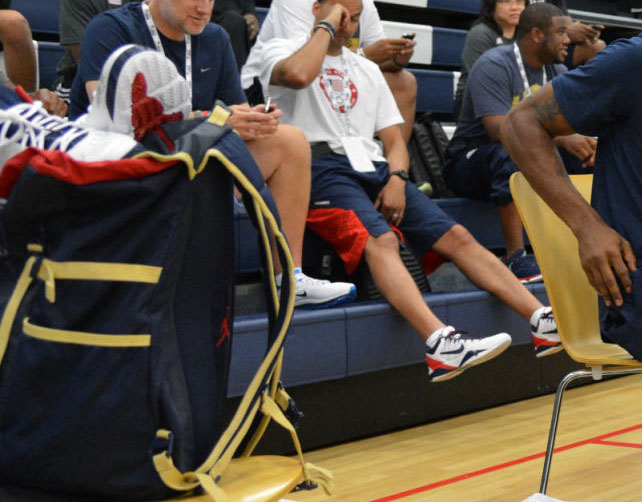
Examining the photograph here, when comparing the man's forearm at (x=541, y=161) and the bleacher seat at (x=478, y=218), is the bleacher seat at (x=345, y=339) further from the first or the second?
the man's forearm at (x=541, y=161)

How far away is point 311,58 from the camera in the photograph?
2.63 metres

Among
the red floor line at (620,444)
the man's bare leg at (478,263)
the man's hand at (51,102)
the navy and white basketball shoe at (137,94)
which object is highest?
the navy and white basketball shoe at (137,94)

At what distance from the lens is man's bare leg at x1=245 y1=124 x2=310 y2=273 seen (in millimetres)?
2375

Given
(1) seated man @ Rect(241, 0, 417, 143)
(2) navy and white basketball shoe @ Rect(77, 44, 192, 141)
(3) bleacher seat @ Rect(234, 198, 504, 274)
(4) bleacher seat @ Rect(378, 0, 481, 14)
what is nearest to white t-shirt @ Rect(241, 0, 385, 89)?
(1) seated man @ Rect(241, 0, 417, 143)

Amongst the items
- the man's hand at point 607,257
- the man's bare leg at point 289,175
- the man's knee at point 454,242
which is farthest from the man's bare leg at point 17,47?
the man's hand at point 607,257

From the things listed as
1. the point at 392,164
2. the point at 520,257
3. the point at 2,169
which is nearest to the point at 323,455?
the point at 392,164

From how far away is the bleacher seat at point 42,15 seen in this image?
367 cm

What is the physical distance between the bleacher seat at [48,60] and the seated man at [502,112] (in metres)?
1.50

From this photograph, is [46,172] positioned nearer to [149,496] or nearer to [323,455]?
[149,496]

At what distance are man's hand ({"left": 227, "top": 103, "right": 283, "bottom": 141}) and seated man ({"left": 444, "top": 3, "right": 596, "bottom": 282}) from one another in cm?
118

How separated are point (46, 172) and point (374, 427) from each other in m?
1.67

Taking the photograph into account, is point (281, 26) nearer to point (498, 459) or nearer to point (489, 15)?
point (489, 15)

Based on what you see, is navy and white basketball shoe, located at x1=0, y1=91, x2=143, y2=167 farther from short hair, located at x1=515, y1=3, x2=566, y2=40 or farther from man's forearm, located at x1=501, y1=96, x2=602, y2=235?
short hair, located at x1=515, y1=3, x2=566, y2=40

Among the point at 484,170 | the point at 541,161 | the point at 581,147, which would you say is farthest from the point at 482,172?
the point at 541,161
